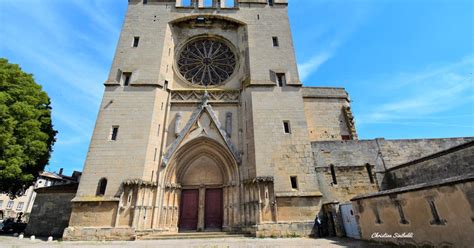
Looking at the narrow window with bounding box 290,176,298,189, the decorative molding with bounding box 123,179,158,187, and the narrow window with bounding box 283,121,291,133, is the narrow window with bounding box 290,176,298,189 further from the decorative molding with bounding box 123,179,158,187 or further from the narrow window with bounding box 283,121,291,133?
the decorative molding with bounding box 123,179,158,187

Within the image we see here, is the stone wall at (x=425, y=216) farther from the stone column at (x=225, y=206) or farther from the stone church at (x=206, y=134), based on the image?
the stone column at (x=225, y=206)

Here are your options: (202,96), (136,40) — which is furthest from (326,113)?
(136,40)

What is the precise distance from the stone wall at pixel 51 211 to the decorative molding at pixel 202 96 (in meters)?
7.26

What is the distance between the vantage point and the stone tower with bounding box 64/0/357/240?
9586 millimetres

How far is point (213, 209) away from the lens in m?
11.1

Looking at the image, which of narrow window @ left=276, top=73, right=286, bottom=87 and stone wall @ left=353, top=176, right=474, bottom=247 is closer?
stone wall @ left=353, top=176, right=474, bottom=247

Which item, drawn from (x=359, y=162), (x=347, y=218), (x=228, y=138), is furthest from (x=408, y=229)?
(x=228, y=138)

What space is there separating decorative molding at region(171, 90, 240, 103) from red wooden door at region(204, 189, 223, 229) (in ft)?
16.8

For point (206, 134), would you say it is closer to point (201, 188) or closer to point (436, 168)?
point (201, 188)

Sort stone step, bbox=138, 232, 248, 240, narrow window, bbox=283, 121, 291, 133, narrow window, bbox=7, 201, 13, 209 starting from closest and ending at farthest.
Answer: stone step, bbox=138, 232, 248, 240 < narrow window, bbox=283, 121, 291, 133 < narrow window, bbox=7, 201, 13, 209

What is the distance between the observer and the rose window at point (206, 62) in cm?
1401

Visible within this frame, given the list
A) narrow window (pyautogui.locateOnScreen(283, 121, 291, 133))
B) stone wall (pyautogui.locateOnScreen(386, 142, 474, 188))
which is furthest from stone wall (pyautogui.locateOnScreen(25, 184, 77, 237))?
stone wall (pyautogui.locateOnScreen(386, 142, 474, 188))

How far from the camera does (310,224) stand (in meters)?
9.22

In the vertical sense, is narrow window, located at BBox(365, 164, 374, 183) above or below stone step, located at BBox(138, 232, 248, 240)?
above
